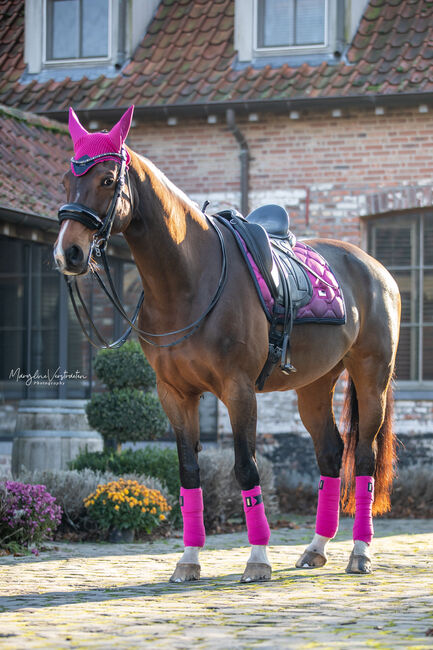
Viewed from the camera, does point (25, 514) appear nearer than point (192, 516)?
No

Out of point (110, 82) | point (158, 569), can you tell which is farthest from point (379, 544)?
point (110, 82)

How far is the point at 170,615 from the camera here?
4.54 m

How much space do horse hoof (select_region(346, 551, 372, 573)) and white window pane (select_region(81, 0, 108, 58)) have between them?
9.77 m

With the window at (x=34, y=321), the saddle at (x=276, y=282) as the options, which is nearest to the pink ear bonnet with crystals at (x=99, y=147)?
the saddle at (x=276, y=282)

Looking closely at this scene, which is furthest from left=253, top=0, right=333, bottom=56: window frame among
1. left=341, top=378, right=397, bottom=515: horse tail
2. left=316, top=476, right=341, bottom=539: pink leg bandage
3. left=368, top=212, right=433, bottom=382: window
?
left=316, top=476, right=341, bottom=539: pink leg bandage

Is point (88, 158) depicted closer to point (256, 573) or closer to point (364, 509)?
point (256, 573)

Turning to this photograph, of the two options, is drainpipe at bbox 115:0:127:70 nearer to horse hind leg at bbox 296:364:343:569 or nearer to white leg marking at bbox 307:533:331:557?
horse hind leg at bbox 296:364:343:569

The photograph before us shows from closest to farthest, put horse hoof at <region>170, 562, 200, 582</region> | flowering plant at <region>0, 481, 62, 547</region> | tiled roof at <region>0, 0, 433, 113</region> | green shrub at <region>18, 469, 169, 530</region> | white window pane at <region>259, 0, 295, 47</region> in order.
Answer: horse hoof at <region>170, 562, 200, 582</region> → flowering plant at <region>0, 481, 62, 547</region> → green shrub at <region>18, 469, 169, 530</region> → tiled roof at <region>0, 0, 433, 113</region> → white window pane at <region>259, 0, 295, 47</region>

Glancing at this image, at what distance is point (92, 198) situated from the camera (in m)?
5.12

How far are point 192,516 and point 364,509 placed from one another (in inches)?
48.2

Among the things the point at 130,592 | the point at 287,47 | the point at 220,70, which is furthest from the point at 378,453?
the point at 287,47

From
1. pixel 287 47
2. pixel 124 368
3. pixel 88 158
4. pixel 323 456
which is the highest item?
pixel 287 47

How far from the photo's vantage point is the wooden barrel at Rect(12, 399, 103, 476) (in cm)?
1013

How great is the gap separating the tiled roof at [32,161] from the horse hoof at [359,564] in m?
5.15
